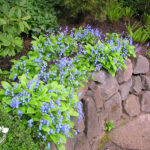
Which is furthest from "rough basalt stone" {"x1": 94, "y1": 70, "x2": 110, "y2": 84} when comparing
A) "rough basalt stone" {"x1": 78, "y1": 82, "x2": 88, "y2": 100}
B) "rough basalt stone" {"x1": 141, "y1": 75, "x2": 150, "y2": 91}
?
"rough basalt stone" {"x1": 141, "y1": 75, "x2": 150, "y2": 91}

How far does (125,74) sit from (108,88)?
1.57 ft

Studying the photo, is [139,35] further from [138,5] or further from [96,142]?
[96,142]

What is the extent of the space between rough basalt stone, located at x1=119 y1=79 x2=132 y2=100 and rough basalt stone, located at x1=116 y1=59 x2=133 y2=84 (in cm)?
13

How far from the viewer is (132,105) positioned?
13.0ft

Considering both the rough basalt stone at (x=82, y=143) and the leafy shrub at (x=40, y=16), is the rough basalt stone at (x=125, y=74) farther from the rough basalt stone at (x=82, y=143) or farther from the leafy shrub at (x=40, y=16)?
the leafy shrub at (x=40, y=16)

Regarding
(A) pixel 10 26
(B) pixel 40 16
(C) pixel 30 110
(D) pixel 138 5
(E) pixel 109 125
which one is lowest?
(E) pixel 109 125

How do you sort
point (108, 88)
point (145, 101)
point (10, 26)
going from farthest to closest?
1. point (145, 101)
2. point (108, 88)
3. point (10, 26)

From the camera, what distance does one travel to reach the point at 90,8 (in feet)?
12.4

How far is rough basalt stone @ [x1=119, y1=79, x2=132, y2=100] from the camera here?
3711 mm

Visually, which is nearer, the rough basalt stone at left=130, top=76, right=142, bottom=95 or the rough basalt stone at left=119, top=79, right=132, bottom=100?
the rough basalt stone at left=119, top=79, right=132, bottom=100

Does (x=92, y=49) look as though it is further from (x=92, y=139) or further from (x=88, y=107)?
(x=92, y=139)

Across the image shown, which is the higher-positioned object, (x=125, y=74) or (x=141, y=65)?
(x=141, y=65)

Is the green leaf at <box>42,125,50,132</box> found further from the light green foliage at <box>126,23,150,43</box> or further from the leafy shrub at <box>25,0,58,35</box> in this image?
the light green foliage at <box>126,23,150,43</box>

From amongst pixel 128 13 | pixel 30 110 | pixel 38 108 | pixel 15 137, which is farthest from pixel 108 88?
pixel 128 13
